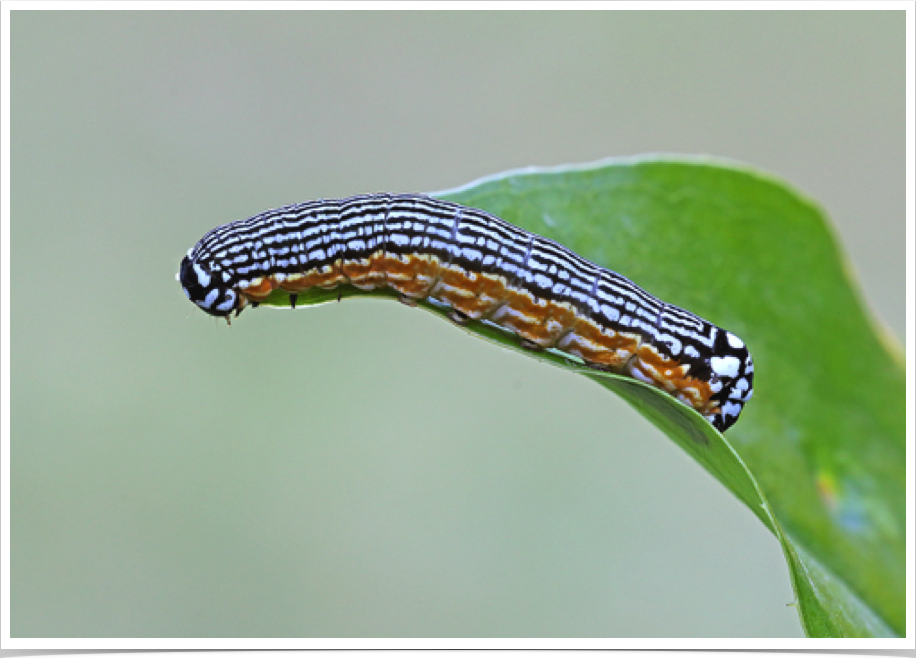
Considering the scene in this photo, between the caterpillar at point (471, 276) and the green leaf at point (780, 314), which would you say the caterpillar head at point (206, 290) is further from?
the green leaf at point (780, 314)

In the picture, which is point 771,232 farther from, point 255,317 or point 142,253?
point 142,253

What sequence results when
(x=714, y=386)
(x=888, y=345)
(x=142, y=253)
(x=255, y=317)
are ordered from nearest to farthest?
(x=888, y=345)
(x=714, y=386)
(x=255, y=317)
(x=142, y=253)

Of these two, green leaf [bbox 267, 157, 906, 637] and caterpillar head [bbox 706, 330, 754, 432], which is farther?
caterpillar head [bbox 706, 330, 754, 432]

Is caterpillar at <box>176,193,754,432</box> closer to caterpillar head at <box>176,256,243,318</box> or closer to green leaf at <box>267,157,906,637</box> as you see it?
caterpillar head at <box>176,256,243,318</box>

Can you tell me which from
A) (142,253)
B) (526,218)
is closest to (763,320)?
(526,218)

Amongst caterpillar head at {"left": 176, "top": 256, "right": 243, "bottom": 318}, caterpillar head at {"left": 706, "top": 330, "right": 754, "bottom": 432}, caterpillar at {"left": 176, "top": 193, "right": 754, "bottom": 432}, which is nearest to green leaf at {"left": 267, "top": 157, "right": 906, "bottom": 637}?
caterpillar head at {"left": 706, "top": 330, "right": 754, "bottom": 432}

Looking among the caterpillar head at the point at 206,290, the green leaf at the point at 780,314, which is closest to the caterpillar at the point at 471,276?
the caterpillar head at the point at 206,290
